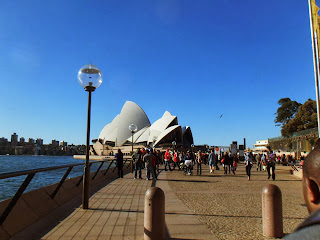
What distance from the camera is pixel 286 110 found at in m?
58.0

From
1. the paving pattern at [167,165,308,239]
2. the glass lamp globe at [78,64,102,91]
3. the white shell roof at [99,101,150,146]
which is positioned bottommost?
the paving pattern at [167,165,308,239]

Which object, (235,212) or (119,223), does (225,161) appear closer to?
(235,212)

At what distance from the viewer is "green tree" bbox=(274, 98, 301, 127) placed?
5719cm

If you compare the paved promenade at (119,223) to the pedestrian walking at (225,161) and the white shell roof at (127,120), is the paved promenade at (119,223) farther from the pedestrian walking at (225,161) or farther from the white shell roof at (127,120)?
the white shell roof at (127,120)

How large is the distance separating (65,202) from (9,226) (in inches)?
109

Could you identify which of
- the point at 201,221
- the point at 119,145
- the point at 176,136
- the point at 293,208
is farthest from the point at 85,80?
the point at 119,145

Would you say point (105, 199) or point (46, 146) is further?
point (46, 146)

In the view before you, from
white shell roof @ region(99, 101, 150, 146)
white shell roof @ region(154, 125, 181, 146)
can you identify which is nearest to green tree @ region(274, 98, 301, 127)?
white shell roof @ region(154, 125, 181, 146)

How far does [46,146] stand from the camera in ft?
511

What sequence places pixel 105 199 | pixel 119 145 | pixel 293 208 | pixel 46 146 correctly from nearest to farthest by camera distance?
1. pixel 293 208
2. pixel 105 199
3. pixel 119 145
4. pixel 46 146

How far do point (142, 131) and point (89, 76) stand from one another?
75056mm

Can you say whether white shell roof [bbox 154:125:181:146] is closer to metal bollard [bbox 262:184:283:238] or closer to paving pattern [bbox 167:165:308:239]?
paving pattern [bbox 167:165:308:239]

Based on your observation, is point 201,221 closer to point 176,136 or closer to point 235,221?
point 235,221

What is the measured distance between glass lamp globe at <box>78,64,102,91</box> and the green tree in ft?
194
